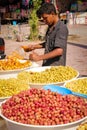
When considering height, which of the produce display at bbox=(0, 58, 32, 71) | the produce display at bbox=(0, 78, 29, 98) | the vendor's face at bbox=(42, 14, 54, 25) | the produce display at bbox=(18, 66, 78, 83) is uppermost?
the vendor's face at bbox=(42, 14, 54, 25)

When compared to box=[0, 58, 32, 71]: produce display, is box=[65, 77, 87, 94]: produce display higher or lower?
higher

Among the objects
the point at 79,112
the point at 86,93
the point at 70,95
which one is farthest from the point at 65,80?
the point at 79,112

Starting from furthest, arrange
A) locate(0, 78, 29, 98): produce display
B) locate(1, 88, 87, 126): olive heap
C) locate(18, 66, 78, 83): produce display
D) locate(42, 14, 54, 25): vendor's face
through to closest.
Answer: locate(42, 14, 54, 25): vendor's face
locate(18, 66, 78, 83): produce display
locate(0, 78, 29, 98): produce display
locate(1, 88, 87, 126): olive heap

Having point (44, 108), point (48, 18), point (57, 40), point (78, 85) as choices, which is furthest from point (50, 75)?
point (44, 108)

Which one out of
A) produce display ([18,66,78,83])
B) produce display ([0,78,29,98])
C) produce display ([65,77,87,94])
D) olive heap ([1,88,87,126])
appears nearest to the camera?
olive heap ([1,88,87,126])

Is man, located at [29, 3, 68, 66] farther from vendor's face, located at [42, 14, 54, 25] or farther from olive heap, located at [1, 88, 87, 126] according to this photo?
olive heap, located at [1, 88, 87, 126]

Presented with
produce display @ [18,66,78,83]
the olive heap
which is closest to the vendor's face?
produce display @ [18,66,78,83]

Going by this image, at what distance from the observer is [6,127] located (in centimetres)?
259

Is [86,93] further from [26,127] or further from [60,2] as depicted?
[60,2]

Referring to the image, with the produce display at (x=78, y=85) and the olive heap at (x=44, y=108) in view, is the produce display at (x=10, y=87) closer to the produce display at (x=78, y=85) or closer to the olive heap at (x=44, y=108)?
the olive heap at (x=44, y=108)

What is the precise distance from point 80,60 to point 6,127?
26.8ft

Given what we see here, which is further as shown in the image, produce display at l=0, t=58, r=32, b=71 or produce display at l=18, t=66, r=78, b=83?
produce display at l=0, t=58, r=32, b=71

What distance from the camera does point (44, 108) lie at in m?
2.40

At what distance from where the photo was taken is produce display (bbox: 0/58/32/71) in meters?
3.87
